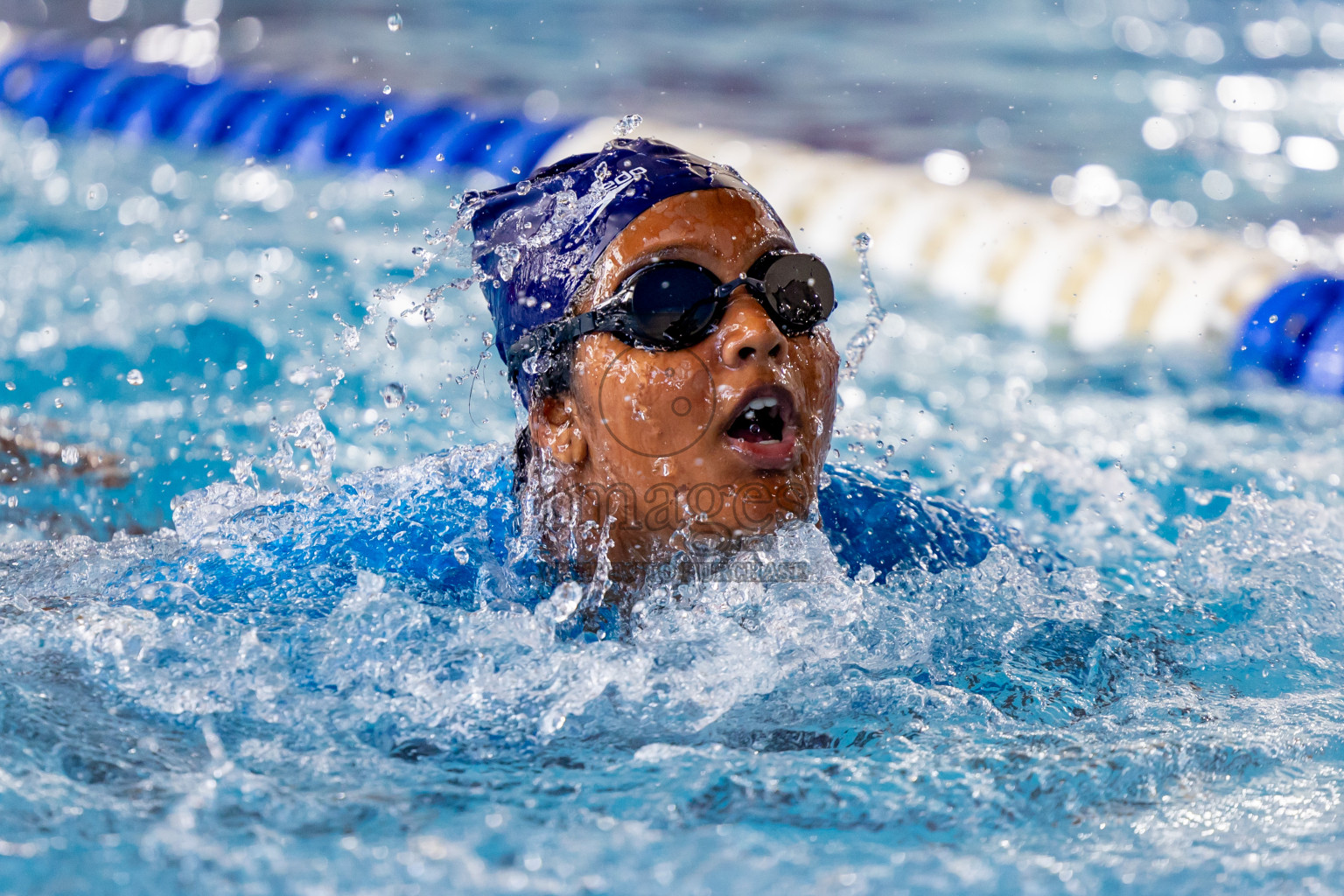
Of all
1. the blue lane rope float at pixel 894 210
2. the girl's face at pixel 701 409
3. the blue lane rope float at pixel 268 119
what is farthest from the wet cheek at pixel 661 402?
the blue lane rope float at pixel 268 119

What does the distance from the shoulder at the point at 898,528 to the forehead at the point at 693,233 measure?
469 mm

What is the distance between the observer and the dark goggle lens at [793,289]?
1678mm

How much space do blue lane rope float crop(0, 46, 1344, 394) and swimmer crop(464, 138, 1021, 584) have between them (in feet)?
8.42

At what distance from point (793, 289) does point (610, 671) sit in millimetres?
538

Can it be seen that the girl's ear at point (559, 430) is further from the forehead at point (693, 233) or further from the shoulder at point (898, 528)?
the shoulder at point (898, 528)

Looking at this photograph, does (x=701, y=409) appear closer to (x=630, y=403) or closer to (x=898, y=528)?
(x=630, y=403)

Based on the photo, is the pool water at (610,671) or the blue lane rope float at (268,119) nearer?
the pool water at (610,671)

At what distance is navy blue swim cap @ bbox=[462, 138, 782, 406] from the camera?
1724mm

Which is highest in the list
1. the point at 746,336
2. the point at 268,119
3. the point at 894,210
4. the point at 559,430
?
the point at 268,119

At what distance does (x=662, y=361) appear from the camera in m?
1.67

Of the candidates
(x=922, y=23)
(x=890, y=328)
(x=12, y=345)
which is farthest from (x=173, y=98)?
(x=922, y=23)

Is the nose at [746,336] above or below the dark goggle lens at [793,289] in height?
below

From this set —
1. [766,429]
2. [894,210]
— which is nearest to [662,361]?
[766,429]

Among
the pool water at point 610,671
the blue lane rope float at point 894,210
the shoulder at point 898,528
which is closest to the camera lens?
the pool water at point 610,671
